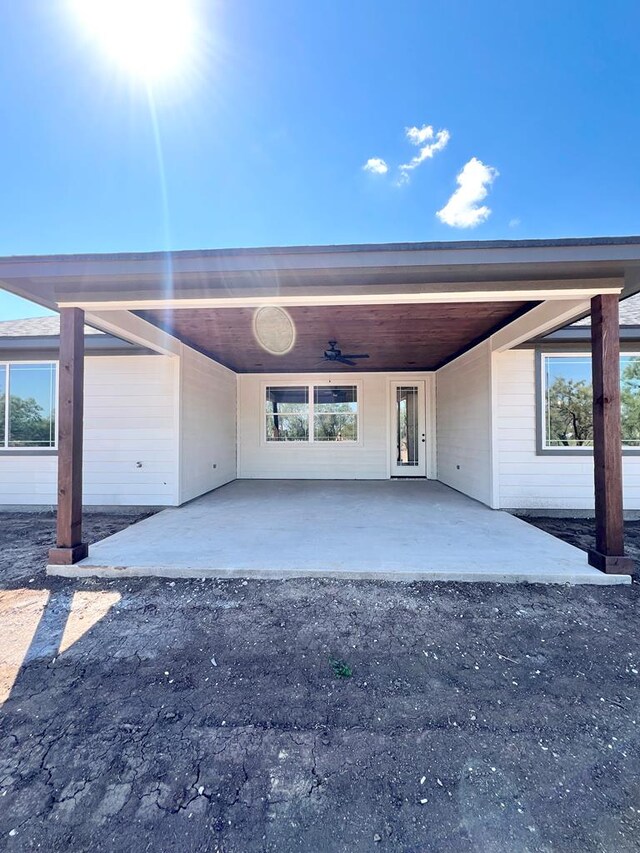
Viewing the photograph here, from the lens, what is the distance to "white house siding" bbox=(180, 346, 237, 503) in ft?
20.3

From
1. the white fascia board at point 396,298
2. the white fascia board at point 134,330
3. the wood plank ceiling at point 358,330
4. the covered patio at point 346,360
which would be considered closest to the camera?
the covered patio at point 346,360

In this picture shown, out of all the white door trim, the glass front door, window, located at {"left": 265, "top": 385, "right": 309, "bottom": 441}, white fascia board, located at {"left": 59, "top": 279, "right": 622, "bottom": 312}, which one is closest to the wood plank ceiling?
white fascia board, located at {"left": 59, "top": 279, "right": 622, "bottom": 312}

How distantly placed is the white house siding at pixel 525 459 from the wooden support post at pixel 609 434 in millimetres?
2376

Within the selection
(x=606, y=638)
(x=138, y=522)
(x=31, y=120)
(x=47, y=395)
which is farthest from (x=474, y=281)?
(x=31, y=120)

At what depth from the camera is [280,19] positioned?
16.8ft

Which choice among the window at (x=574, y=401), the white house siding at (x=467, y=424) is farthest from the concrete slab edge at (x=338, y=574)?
the window at (x=574, y=401)

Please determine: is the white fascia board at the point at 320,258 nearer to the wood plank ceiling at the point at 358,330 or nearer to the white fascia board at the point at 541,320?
the white fascia board at the point at 541,320

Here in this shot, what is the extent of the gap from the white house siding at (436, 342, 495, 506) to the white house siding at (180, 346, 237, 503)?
4.64 meters

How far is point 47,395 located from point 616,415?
24.4ft

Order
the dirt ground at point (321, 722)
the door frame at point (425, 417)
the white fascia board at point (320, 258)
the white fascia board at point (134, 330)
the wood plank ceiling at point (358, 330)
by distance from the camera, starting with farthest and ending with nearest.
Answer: the door frame at point (425, 417) < the wood plank ceiling at point (358, 330) < the white fascia board at point (134, 330) < the white fascia board at point (320, 258) < the dirt ground at point (321, 722)

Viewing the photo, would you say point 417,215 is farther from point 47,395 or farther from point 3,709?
point 3,709

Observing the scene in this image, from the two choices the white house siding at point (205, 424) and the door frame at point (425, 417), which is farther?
the door frame at point (425, 417)

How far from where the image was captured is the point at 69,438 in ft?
11.5

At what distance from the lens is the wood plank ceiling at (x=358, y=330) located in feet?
14.5
